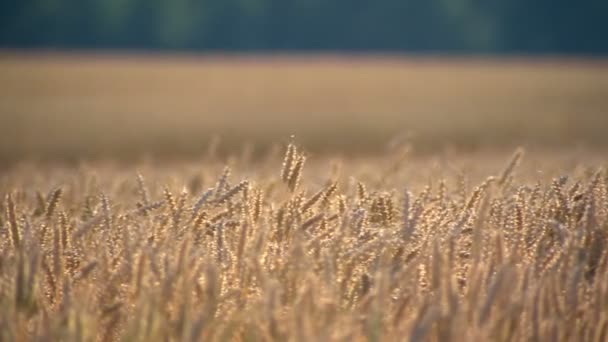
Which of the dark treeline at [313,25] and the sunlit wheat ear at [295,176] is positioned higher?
the dark treeline at [313,25]

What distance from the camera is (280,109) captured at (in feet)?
84.2

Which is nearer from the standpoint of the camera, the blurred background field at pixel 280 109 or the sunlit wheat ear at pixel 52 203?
the sunlit wheat ear at pixel 52 203

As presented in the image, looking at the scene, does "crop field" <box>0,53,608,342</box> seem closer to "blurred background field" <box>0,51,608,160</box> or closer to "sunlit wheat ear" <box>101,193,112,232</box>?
"sunlit wheat ear" <box>101,193,112,232</box>

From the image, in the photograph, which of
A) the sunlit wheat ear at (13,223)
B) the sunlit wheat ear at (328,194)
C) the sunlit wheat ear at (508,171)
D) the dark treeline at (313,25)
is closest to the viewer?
the sunlit wheat ear at (13,223)

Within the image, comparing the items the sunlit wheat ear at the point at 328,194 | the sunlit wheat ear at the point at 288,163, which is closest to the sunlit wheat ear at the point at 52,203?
the sunlit wheat ear at the point at 288,163

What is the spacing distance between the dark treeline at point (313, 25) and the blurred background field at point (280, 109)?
3768cm

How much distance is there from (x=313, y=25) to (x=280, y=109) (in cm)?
5690

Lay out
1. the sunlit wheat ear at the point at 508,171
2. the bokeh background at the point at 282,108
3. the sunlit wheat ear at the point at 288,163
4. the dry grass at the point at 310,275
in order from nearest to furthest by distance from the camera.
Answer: the dry grass at the point at 310,275 < the sunlit wheat ear at the point at 288,163 < the sunlit wheat ear at the point at 508,171 < the bokeh background at the point at 282,108

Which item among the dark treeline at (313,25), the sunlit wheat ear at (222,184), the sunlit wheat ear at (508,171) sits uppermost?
the dark treeline at (313,25)

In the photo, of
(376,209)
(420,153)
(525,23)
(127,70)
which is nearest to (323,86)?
(127,70)

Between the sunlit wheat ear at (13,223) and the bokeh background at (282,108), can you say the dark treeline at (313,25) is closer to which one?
the bokeh background at (282,108)

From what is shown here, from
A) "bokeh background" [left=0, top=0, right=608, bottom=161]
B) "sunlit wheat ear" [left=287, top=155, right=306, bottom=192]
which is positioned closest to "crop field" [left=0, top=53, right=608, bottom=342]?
"sunlit wheat ear" [left=287, top=155, right=306, bottom=192]

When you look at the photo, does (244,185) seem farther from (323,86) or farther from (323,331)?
(323,86)

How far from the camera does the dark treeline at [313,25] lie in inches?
2945
